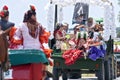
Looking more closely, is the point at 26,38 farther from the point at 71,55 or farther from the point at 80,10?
the point at 80,10

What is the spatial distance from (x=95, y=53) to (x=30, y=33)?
5.11 m

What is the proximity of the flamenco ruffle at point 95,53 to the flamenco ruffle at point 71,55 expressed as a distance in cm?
30

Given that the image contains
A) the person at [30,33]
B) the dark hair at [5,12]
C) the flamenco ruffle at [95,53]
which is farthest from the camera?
the flamenco ruffle at [95,53]

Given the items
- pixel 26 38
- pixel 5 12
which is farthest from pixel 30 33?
pixel 5 12

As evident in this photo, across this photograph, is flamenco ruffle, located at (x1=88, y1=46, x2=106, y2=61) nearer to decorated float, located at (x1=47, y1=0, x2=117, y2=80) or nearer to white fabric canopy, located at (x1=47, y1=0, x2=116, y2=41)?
decorated float, located at (x1=47, y1=0, x2=117, y2=80)

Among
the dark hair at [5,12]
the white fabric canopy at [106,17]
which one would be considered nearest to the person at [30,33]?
the dark hair at [5,12]

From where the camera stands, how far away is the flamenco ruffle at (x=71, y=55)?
51.8ft

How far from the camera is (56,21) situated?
1855 centimetres

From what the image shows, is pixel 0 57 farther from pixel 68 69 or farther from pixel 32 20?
pixel 68 69

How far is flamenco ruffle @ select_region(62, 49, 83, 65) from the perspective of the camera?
51.8ft

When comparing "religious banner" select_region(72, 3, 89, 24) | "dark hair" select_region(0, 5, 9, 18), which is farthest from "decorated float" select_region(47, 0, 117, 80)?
"dark hair" select_region(0, 5, 9, 18)

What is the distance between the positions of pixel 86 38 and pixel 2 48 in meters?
7.98

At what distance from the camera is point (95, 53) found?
1572cm

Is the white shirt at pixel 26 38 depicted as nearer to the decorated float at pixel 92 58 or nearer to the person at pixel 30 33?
the person at pixel 30 33
